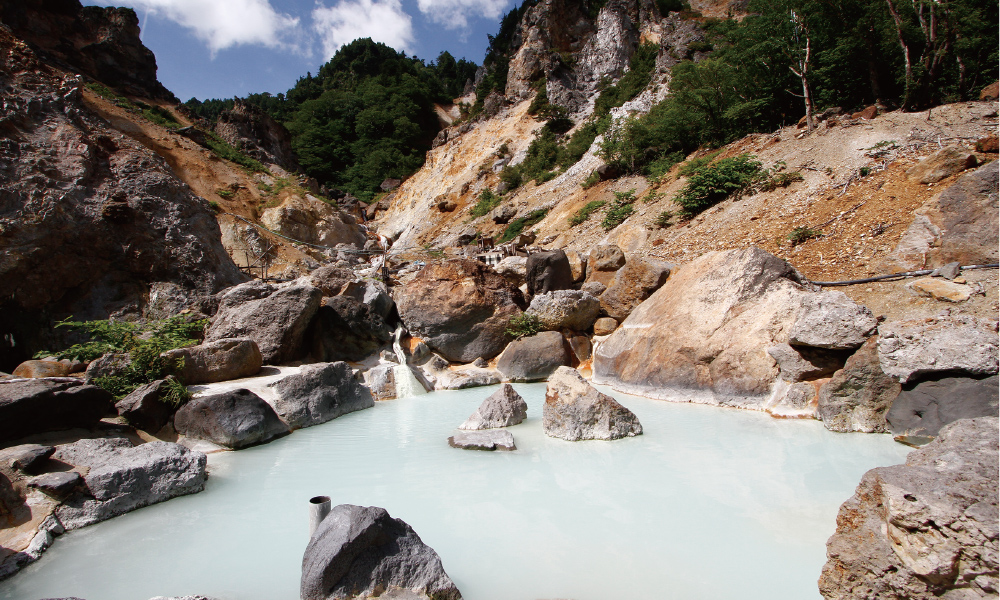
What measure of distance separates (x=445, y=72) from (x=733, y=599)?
214 ft

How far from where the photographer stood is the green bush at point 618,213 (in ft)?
53.4

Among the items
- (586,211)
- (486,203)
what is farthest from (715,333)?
(486,203)

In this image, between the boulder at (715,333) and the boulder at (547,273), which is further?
the boulder at (547,273)

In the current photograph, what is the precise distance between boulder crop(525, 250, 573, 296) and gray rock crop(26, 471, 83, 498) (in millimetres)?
8730

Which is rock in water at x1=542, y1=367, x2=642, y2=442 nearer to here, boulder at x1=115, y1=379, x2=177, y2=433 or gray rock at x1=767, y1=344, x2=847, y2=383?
gray rock at x1=767, y1=344, x2=847, y2=383

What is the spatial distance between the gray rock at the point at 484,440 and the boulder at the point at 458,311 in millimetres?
4928

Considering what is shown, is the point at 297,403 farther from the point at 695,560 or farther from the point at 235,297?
the point at 695,560

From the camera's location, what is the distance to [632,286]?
973cm

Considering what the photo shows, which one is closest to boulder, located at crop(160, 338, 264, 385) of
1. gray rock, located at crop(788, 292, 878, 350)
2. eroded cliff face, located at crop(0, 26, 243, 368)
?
eroded cliff face, located at crop(0, 26, 243, 368)

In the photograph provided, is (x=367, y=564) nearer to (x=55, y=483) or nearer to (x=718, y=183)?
(x=55, y=483)

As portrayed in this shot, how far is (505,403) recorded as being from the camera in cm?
620

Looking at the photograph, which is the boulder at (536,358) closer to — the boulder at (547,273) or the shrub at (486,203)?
the boulder at (547,273)

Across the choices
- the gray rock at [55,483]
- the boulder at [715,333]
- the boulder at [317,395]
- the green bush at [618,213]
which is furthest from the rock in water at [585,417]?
the green bush at [618,213]

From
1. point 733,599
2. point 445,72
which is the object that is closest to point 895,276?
point 733,599
